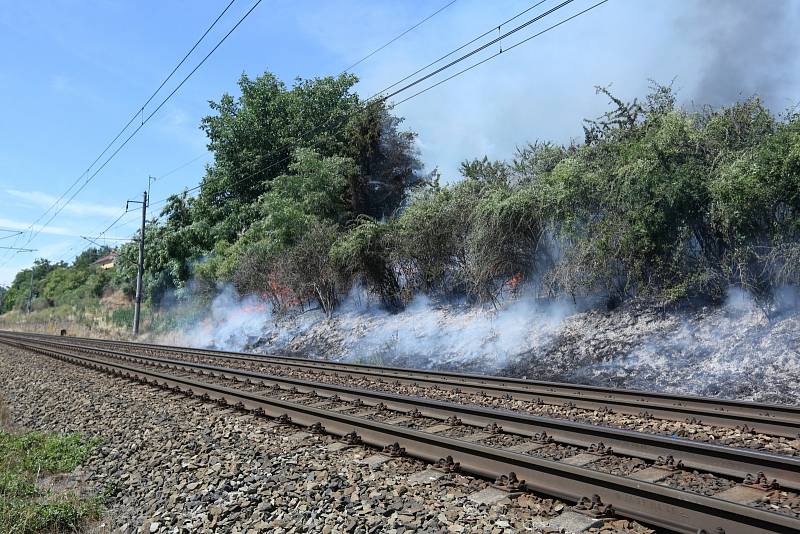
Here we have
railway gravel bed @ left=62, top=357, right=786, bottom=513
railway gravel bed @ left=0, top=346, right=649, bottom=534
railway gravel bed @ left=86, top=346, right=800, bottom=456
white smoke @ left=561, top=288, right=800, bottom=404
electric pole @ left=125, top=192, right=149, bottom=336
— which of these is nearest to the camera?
railway gravel bed @ left=0, top=346, right=649, bottom=534

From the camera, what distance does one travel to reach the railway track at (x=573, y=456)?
13.4 feet

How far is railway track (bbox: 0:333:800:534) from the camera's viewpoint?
13.4ft

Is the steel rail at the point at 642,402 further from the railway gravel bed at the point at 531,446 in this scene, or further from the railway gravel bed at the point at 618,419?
the railway gravel bed at the point at 531,446

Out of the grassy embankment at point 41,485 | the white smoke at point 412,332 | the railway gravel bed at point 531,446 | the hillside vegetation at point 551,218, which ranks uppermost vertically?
the hillside vegetation at point 551,218

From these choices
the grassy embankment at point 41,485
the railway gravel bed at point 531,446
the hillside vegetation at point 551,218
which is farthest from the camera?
the hillside vegetation at point 551,218

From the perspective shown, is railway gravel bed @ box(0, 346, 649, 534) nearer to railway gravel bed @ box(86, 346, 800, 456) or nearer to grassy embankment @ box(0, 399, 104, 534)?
grassy embankment @ box(0, 399, 104, 534)

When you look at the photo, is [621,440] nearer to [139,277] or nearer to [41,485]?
[41,485]

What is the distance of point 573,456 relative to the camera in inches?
228

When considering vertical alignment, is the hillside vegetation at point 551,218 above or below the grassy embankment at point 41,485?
above

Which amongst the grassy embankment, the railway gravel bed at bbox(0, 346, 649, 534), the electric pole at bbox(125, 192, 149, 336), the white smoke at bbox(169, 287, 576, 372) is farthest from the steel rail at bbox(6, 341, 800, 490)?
the electric pole at bbox(125, 192, 149, 336)

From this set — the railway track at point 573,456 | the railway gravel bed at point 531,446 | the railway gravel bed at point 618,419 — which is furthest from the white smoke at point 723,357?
the railway gravel bed at point 531,446

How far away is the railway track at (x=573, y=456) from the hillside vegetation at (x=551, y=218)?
7186 mm

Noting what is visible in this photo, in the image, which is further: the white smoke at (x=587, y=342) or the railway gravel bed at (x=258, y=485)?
the white smoke at (x=587, y=342)

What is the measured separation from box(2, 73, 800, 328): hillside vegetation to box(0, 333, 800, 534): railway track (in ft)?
23.6
